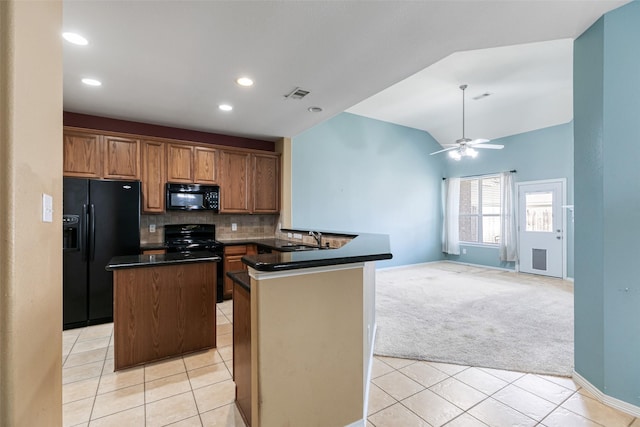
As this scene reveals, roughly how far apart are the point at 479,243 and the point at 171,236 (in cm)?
681

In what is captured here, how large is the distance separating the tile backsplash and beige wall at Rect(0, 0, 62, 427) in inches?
131

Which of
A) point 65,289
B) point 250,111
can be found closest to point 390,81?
point 250,111

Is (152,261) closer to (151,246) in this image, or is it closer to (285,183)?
(151,246)

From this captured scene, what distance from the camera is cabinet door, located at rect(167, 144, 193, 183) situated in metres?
4.18

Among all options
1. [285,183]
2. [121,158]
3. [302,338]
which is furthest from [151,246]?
[302,338]

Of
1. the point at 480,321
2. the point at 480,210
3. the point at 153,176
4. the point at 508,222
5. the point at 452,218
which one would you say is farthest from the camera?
the point at 452,218

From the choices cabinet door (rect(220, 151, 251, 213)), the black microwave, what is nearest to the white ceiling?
cabinet door (rect(220, 151, 251, 213))

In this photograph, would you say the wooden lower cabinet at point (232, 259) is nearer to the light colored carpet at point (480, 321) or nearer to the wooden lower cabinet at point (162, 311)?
the wooden lower cabinet at point (162, 311)

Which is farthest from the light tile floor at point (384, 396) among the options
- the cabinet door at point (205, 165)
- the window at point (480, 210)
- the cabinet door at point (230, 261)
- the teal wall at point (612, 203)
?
the window at point (480, 210)

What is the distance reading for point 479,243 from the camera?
23.6 feet

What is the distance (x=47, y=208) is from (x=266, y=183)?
388 cm

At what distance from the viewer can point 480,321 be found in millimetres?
3553

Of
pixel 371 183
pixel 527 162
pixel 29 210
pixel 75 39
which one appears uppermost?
pixel 75 39

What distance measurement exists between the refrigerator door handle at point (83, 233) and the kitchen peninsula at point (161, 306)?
1.15m
